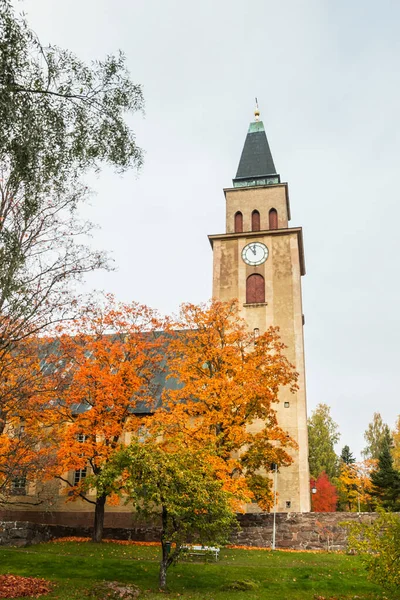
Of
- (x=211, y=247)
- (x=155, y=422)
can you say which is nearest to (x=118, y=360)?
(x=155, y=422)

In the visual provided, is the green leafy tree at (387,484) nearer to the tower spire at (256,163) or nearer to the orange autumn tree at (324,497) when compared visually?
the orange autumn tree at (324,497)

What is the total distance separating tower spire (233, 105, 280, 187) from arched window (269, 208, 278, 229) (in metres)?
2.67

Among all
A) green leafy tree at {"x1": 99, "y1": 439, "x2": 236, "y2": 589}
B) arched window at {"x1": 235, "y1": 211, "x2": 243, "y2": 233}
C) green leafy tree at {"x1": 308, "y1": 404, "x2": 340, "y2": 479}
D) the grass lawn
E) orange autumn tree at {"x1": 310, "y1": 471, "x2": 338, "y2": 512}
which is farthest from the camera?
green leafy tree at {"x1": 308, "y1": 404, "x2": 340, "y2": 479}

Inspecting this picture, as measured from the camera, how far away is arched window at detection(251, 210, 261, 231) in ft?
135

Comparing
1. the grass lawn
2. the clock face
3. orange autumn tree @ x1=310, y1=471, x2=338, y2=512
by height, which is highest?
the clock face

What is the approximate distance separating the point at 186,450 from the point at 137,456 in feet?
5.57

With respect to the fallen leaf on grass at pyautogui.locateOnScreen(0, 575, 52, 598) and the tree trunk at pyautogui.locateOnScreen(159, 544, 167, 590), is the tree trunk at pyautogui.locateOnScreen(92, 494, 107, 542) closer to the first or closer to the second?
the fallen leaf on grass at pyautogui.locateOnScreen(0, 575, 52, 598)

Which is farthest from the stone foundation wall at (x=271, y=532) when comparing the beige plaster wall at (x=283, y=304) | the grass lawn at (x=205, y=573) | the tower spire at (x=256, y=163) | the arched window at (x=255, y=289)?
the tower spire at (x=256, y=163)

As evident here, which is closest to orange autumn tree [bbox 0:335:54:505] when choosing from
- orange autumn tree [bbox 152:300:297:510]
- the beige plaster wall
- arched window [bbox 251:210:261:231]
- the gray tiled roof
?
orange autumn tree [bbox 152:300:297:510]

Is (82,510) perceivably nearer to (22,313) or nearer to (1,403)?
(1,403)

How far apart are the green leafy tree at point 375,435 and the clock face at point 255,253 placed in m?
40.6

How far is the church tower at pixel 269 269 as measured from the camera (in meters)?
33.3

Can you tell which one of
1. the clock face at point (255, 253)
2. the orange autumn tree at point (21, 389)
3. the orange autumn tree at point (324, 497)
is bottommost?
the orange autumn tree at point (324, 497)

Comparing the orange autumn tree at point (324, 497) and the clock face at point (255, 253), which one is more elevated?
the clock face at point (255, 253)
